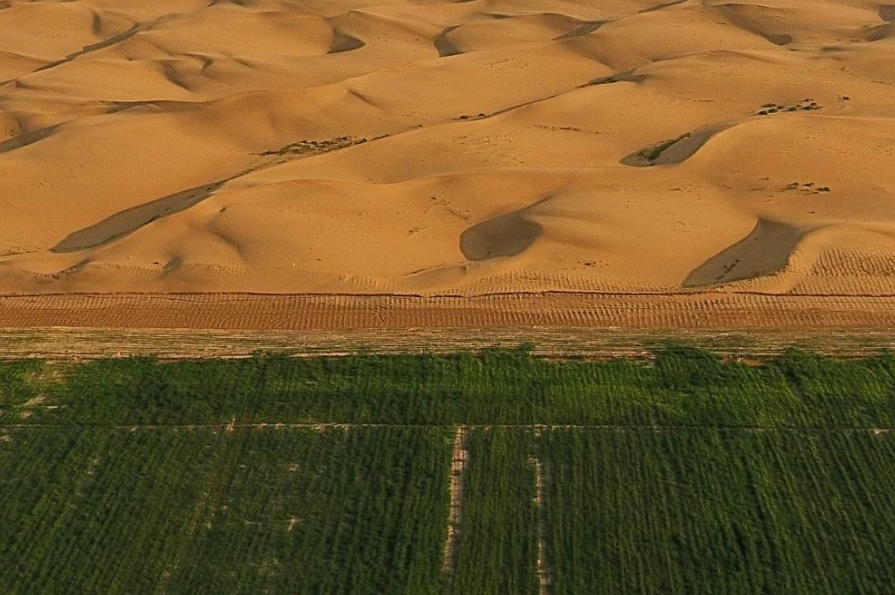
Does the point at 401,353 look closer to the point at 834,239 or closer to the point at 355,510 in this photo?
the point at 355,510

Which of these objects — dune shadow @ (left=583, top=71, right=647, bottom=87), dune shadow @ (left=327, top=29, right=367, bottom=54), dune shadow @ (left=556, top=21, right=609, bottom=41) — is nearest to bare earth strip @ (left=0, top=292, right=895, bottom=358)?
dune shadow @ (left=583, top=71, right=647, bottom=87)

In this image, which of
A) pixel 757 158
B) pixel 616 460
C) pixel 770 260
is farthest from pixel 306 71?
pixel 616 460

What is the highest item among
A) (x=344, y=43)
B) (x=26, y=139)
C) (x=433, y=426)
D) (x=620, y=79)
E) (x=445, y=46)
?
(x=433, y=426)

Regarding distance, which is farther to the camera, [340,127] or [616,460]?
[340,127]

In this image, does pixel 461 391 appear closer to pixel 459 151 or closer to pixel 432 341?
pixel 432 341

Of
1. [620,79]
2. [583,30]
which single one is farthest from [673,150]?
[583,30]
